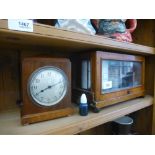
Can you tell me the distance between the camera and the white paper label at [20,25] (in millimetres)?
392

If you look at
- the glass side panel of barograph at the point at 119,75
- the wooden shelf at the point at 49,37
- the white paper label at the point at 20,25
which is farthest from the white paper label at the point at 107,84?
the white paper label at the point at 20,25

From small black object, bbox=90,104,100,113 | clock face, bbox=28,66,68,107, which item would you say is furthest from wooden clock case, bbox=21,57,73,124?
small black object, bbox=90,104,100,113

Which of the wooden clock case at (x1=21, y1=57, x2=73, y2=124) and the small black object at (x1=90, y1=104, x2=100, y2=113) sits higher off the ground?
the wooden clock case at (x1=21, y1=57, x2=73, y2=124)

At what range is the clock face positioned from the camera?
521 mm

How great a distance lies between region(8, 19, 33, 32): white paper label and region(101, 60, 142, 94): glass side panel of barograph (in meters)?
0.37

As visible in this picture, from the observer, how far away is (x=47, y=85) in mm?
548

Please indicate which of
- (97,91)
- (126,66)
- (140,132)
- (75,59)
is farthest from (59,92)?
(140,132)

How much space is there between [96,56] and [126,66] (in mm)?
258

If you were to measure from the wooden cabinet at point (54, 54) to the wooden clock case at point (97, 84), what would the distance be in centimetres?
3

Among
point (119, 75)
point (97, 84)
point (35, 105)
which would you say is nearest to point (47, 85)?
point (35, 105)

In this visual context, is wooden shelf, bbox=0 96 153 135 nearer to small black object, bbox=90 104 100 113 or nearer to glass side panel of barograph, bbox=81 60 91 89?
small black object, bbox=90 104 100 113

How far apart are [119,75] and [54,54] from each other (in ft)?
1.13

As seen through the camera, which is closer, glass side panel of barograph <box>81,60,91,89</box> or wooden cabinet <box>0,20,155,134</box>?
wooden cabinet <box>0,20,155,134</box>

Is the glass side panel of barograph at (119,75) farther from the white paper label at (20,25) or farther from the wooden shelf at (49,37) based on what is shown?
the white paper label at (20,25)
